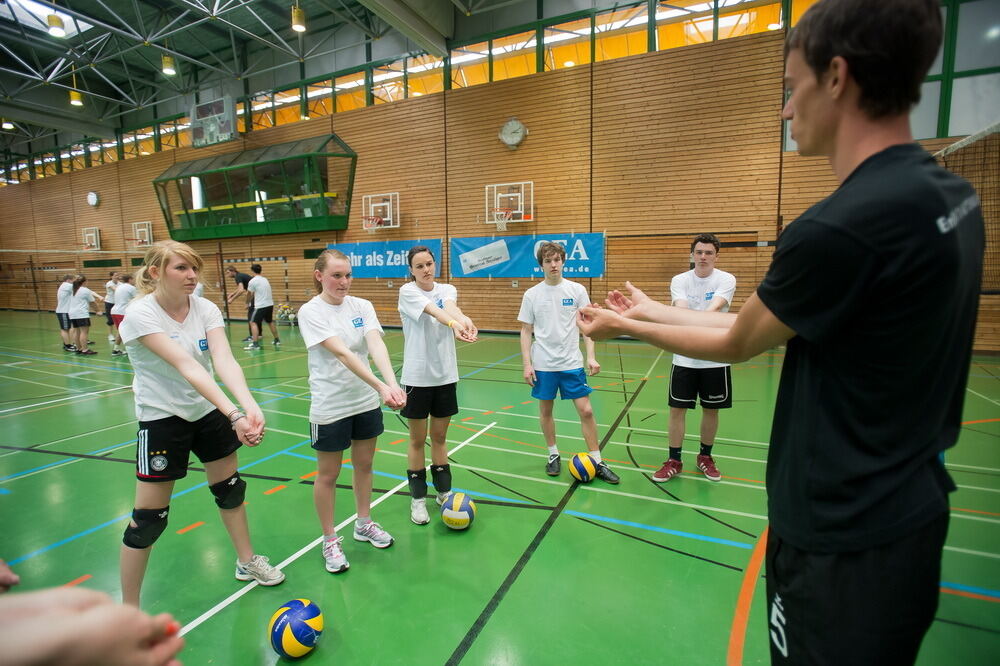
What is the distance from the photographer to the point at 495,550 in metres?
3.38

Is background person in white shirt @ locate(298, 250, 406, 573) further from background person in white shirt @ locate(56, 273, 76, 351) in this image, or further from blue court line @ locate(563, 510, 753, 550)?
background person in white shirt @ locate(56, 273, 76, 351)

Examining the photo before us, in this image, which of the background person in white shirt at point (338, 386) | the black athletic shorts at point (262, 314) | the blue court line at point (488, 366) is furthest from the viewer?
the black athletic shorts at point (262, 314)

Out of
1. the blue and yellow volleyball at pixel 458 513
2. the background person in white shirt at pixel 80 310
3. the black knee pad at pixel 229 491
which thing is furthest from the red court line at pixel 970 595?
the background person in white shirt at pixel 80 310

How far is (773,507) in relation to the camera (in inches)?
45.9

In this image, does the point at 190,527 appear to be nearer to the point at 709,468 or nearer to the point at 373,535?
the point at 373,535

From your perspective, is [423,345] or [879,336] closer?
[879,336]

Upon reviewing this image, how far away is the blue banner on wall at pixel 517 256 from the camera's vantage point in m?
13.0

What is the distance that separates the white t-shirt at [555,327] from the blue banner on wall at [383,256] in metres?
10.6

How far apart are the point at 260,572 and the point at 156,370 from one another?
56.9 inches

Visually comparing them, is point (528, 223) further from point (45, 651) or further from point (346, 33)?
point (45, 651)

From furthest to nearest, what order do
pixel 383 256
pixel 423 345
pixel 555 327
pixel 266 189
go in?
pixel 266 189 < pixel 383 256 < pixel 555 327 < pixel 423 345

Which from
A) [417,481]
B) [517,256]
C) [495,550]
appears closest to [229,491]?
[417,481]

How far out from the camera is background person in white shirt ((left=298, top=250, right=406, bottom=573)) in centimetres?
302

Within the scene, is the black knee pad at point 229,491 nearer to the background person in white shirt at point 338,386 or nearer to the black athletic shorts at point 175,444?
the black athletic shorts at point 175,444
